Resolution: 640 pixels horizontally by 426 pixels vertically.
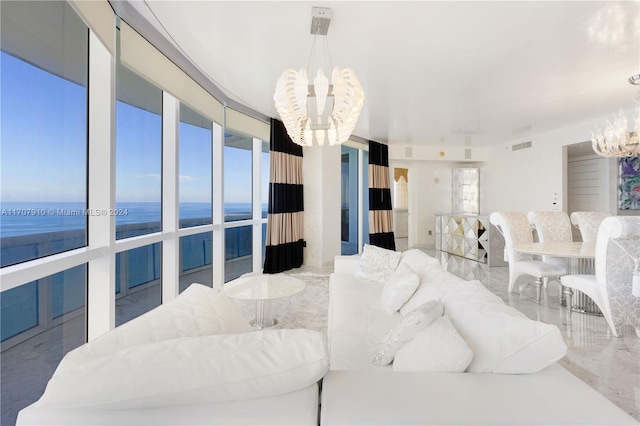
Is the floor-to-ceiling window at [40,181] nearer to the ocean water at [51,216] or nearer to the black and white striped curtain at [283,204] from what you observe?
the ocean water at [51,216]

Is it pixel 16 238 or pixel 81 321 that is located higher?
pixel 16 238

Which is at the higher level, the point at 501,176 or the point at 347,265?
the point at 501,176

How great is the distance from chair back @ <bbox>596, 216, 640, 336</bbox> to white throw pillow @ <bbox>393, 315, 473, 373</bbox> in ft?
7.62

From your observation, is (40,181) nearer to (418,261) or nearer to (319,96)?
(319,96)

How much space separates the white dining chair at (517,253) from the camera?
132 inches

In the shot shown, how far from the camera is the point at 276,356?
851 millimetres

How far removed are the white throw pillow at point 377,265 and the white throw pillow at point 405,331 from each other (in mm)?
1495

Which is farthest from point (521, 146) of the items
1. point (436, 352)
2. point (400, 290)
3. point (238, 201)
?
point (436, 352)

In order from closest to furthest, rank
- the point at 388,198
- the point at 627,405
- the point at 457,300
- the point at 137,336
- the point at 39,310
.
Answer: the point at 137,336, the point at 457,300, the point at 627,405, the point at 39,310, the point at 388,198

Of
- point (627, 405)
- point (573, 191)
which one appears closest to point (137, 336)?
point (627, 405)

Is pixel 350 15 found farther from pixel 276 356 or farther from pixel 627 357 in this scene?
pixel 627 357

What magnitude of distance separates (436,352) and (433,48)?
2.54 m

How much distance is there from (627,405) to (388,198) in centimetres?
504

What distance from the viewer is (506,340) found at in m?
1.03
